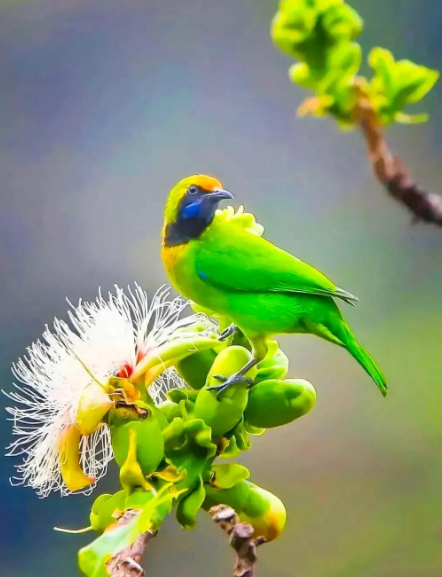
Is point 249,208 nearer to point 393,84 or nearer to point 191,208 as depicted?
point 191,208

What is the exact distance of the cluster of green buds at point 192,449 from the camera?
0.62m

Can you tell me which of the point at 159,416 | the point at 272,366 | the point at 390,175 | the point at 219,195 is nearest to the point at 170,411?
the point at 159,416

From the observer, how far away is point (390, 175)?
497 millimetres

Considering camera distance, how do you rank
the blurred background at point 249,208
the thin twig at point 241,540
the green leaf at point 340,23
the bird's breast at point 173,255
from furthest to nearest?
the blurred background at point 249,208
the bird's breast at point 173,255
the thin twig at point 241,540
the green leaf at point 340,23

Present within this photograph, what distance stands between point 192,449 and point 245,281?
18cm

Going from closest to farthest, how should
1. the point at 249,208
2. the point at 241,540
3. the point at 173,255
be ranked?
1. the point at 241,540
2. the point at 173,255
3. the point at 249,208

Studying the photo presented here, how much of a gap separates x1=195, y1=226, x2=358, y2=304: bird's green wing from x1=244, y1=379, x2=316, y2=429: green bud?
10 centimetres

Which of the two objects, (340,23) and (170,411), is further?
(170,411)

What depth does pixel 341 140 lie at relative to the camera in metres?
0.98

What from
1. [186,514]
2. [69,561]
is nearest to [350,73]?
[186,514]

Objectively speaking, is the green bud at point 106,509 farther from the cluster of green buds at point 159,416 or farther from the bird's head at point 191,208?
the bird's head at point 191,208

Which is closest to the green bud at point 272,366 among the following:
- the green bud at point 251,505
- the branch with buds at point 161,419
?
the branch with buds at point 161,419

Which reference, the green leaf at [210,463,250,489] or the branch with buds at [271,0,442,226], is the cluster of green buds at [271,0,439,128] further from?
the green leaf at [210,463,250,489]

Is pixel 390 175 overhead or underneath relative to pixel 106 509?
overhead
